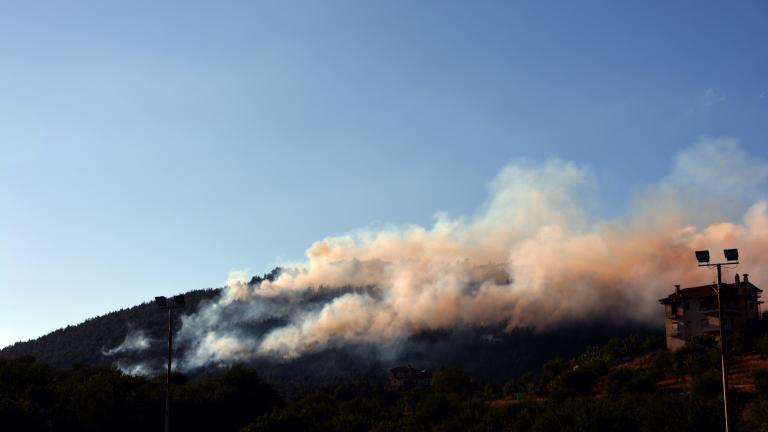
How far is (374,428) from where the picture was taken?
298 ft

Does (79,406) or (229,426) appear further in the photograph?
(229,426)

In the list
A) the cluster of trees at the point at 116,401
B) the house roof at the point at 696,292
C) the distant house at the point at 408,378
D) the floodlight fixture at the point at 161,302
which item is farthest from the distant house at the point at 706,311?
the floodlight fixture at the point at 161,302

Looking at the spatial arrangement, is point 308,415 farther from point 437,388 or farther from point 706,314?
point 706,314

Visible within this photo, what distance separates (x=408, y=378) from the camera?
18462cm

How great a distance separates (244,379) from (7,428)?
187 ft

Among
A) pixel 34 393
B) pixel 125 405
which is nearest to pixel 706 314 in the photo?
pixel 125 405

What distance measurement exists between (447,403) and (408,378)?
87163 millimetres

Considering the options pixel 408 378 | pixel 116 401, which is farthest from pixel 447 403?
pixel 408 378

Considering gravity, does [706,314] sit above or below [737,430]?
above

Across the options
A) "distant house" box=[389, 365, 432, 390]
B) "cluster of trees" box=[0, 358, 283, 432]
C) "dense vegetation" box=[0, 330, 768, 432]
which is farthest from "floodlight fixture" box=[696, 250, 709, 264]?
"distant house" box=[389, 365, 432, 390]

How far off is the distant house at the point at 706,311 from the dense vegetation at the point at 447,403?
5.38m

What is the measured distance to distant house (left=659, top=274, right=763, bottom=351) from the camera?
114375mm

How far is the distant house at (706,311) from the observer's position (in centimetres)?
11438

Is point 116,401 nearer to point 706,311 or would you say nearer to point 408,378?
point 706,311
